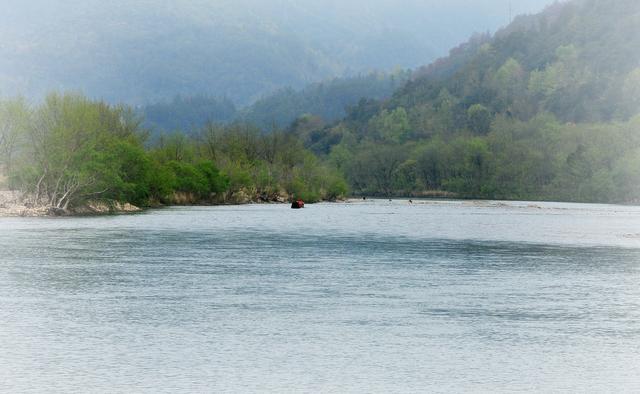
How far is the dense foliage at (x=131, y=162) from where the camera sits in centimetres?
8944

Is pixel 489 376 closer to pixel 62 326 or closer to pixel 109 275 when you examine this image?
pixel 62 326

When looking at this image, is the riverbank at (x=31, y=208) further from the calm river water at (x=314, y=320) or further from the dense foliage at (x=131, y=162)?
the calm river water at (x=314, y=320)

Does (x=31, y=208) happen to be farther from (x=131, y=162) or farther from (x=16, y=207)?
(x=131, y=162)

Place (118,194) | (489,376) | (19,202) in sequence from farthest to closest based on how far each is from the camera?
(118,194) < (19,202) < (489,376)

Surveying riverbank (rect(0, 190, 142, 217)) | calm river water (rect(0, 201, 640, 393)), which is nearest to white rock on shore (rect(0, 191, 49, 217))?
riverbank (rect(0, 190, 142, 217))

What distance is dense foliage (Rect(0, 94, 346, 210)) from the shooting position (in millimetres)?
89438

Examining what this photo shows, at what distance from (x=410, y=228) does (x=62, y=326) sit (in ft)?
183

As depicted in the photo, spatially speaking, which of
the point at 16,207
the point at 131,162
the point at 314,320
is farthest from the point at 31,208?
the point at 314,320

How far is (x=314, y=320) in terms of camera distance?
23094 millimetres

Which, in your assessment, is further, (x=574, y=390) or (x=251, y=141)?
(x=251, y=141)

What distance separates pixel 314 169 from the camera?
17625 cm

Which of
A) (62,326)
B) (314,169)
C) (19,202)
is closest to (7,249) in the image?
(62,326)

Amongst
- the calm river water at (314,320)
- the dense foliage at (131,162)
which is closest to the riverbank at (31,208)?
the dense foliage at (131,162)

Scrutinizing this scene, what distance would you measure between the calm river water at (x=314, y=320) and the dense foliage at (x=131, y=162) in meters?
43.2
